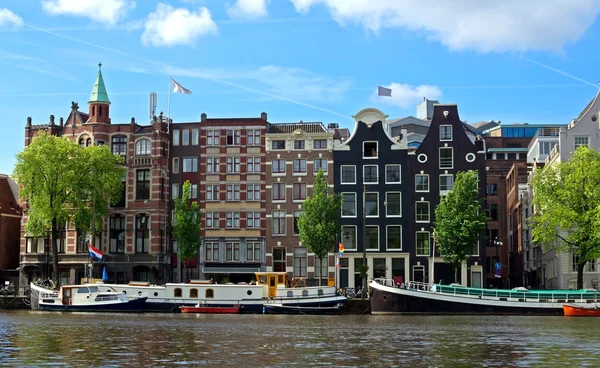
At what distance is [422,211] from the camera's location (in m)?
93.1

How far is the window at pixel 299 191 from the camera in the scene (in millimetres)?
96688

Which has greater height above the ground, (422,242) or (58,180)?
(58,180)

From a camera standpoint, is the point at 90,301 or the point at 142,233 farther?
the point at 142,233

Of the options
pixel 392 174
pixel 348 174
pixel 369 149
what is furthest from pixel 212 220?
pixel 392 174

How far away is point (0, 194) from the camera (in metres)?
110

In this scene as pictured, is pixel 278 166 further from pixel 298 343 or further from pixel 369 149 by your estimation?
pixel 298 343

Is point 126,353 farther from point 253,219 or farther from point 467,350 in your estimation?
point 253,219

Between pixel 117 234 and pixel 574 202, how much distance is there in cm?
4624

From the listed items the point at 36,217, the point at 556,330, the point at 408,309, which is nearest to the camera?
the point at 556,330

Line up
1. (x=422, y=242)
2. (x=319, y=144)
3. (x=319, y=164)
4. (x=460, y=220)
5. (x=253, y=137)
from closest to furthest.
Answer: (x=460, y=220) < (x=422, y=242) < (x=319, y=164) < (x=319, y=144) < (x=253, y=137)

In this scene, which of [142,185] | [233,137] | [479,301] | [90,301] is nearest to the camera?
[479,301]

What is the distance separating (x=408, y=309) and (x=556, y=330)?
22.3 m

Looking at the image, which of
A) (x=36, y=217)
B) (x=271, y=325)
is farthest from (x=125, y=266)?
(x=271, y=325)

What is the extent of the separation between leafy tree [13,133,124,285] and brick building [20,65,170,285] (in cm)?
401
